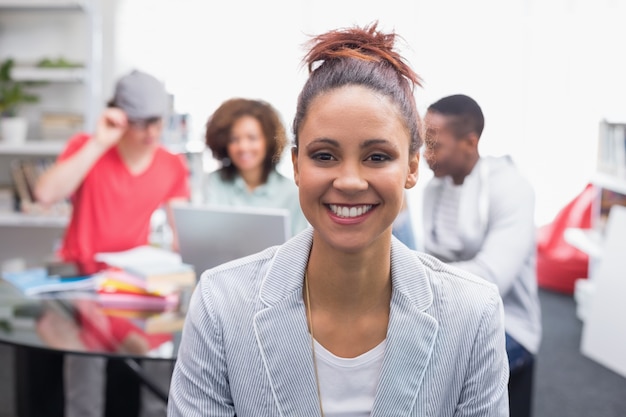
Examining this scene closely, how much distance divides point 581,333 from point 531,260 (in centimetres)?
261

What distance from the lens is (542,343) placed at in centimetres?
392

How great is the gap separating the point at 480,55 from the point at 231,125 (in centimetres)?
313

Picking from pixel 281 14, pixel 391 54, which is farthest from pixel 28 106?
pixel 391 54

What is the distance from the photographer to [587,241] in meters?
4.14

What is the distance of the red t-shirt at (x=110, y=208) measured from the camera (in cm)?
242

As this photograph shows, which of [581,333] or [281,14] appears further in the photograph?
[281,14]

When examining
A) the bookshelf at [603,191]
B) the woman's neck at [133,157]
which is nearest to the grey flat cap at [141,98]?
the woman's neck at [133,157]

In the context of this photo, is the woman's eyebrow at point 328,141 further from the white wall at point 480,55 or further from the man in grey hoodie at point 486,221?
the white wall at point 480,55

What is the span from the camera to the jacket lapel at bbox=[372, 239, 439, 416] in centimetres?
111

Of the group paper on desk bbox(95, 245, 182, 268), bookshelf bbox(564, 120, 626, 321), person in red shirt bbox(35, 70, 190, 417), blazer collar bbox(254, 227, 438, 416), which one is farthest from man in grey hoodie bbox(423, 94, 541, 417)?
bookshelf bbox(564, 120, 626, 321)

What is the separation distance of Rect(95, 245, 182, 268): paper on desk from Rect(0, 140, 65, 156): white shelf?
73.2 inches

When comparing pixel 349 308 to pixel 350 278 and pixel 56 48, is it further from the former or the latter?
pixel 56 48

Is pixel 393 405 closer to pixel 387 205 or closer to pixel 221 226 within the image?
pixel 387 205

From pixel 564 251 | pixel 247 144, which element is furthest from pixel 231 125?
pixel 564 251
